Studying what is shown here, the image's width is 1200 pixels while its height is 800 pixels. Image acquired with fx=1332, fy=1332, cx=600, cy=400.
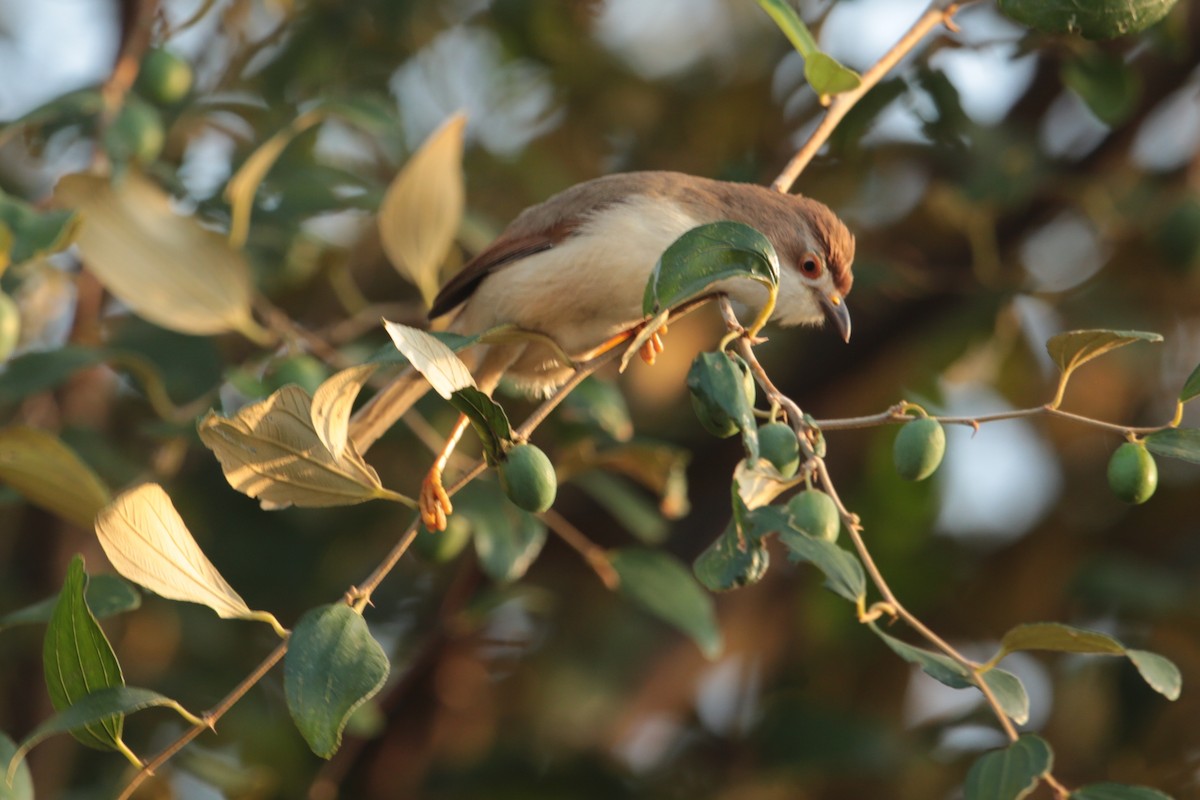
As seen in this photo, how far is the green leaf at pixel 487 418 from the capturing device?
1.99 meters

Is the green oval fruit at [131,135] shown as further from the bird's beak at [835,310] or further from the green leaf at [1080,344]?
the green leaf at [1080,344]

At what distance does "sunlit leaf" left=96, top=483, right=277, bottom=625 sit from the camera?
1.96 m

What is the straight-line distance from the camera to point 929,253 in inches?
189

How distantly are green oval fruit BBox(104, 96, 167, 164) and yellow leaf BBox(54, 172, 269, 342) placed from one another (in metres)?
0.11

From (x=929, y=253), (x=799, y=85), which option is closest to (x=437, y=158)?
(x=799, y=85)

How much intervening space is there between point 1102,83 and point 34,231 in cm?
269

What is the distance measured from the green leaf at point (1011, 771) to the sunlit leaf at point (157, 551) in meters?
1.09

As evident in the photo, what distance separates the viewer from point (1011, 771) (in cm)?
196

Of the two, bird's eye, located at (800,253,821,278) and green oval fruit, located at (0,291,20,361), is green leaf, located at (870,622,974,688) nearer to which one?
bird's eye, located at (800,253,821,278)

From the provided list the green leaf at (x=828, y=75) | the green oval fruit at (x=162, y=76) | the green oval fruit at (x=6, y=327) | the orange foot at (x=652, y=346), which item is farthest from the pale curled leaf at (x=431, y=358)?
the green oval fruit at (x=162, y=76)

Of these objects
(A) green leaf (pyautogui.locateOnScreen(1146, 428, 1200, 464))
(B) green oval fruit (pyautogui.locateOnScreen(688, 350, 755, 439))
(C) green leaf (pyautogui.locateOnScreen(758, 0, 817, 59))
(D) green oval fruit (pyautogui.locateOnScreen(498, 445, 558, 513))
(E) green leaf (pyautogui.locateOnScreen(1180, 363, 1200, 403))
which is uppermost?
(C) green leaf (pyautogui.locateOnScreen(758, 0, 817, 59))

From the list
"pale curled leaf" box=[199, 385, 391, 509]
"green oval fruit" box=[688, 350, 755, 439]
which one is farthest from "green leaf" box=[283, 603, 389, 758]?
"green oval fruit" box=[688, 350, 755, 439]

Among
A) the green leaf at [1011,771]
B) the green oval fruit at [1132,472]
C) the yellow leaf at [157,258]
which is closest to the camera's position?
the green leaf at [1011,771]

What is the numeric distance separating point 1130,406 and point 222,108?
11.2 ft
